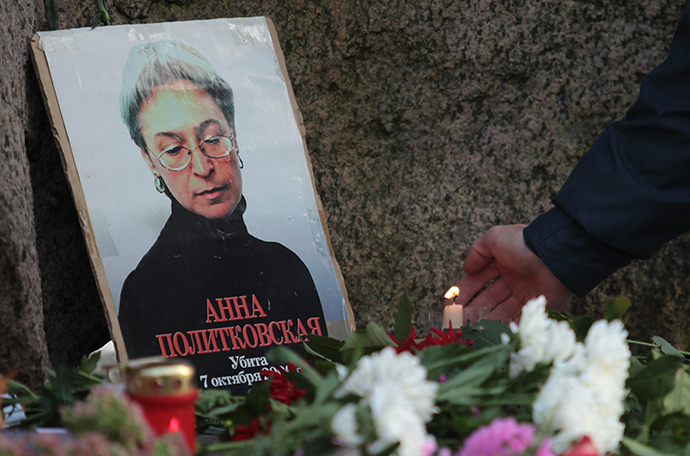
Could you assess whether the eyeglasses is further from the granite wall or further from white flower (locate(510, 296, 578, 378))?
white flower (locate(510, 296, 578, 378))

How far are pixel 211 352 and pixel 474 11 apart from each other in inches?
32.5

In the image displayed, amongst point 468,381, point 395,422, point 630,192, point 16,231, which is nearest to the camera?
point 395,422

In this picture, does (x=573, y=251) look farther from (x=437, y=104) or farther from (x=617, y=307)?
(x=617, y=307)

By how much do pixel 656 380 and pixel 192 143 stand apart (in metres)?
0.77

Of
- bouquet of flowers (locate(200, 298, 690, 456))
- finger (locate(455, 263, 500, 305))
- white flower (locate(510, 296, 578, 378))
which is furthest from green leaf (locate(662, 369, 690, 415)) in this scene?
finger (locate(455, 263, 500, 305))

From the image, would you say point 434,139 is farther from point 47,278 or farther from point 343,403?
point 343,403

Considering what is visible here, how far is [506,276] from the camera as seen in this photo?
117 cm

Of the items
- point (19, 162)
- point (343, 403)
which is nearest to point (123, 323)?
point (19, 162)

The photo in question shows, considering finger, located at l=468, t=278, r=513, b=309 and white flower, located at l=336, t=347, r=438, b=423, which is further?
finger, located at l=468, t=278, r=513, b=309

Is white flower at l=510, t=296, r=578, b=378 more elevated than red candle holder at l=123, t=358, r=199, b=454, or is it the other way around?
red candle holder at l=123, t=358, r=199, b=454

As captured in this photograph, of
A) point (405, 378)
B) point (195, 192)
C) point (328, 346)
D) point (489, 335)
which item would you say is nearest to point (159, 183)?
point (195, 192)

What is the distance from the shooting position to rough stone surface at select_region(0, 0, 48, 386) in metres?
0.76

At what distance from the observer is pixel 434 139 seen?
46.2 inches

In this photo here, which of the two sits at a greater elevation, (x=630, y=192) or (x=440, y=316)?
(x=630, y=192)
